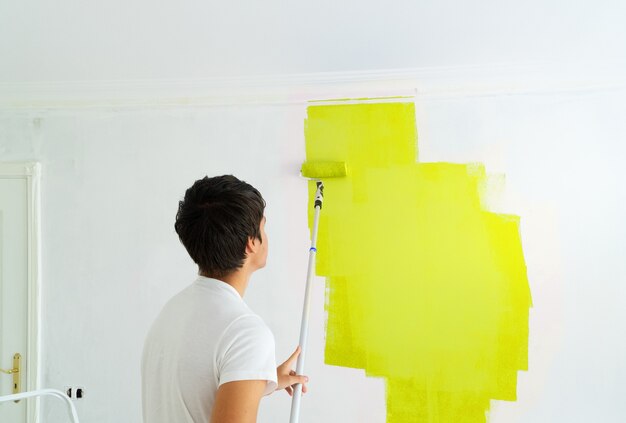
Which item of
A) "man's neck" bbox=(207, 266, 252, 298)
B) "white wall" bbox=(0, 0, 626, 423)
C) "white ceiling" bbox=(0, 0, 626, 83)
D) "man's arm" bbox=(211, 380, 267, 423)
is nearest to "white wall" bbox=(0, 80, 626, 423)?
"white wall" bbox=(0, 0, 626, 423)

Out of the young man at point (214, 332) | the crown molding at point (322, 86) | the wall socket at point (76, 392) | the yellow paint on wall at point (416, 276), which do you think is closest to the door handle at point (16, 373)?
the wall socket at point (76, 392)

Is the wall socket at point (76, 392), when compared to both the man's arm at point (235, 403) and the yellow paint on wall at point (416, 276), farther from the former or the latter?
the man's arm at point (235, 403)

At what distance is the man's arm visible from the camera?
842 mm

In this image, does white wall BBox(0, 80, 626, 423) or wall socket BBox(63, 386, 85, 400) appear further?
wall socket BBox(63, 386, 85, 400)

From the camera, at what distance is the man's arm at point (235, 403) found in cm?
84

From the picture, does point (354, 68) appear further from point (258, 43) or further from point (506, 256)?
point (506, 256)

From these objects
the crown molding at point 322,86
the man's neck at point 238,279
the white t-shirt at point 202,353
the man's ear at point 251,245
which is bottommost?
the white t-shirt at point 202,353

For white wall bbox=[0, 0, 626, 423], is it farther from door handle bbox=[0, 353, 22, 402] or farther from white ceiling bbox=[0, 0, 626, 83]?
door handle bbox=[0, 353, 22, 402]

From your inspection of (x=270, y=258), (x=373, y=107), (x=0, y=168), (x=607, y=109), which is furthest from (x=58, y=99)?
(x=607, y=109)

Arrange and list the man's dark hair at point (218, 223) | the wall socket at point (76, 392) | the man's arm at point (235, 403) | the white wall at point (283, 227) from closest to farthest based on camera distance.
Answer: the man's arm at point (235, 403) < the man's dark hair at point (218, 223) < the white wall at point (283, 227) < the wall socket at point (76, 392)

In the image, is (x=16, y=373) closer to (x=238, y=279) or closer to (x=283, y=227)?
(x=283, y=227)

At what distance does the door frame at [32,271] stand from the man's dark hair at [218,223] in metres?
1.67

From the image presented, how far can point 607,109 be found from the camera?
2.10 metres

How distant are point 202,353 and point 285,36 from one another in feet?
4.01
